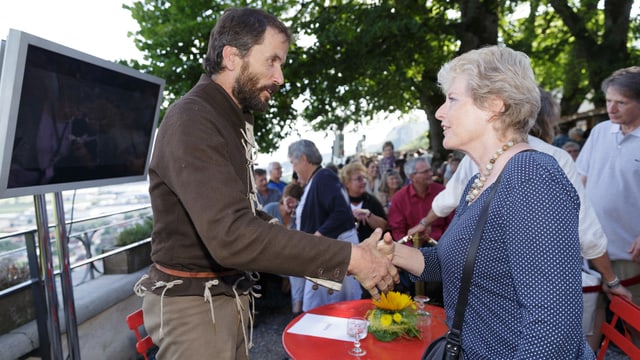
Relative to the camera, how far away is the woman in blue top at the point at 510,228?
1.23 m

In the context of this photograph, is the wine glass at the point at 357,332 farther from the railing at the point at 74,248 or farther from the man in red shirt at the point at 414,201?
the man in red shirt at the point at 414,201

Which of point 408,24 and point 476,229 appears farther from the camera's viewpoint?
point 408,24

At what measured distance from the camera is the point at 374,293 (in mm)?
2014

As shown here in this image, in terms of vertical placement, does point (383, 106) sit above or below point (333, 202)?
above

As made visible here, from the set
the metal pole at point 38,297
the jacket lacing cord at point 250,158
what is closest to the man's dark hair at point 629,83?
the jacket lacing cord at point 250,158

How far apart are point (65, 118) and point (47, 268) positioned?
2.94 ft

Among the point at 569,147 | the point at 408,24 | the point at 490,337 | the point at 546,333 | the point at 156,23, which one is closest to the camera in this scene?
the point at 546,333

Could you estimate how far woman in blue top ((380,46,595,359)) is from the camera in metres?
1.23

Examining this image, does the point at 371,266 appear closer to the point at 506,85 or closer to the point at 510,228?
the point at 510,228

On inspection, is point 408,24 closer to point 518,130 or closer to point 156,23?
point 156,23

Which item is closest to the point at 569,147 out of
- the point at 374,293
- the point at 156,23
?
the point at 374,293

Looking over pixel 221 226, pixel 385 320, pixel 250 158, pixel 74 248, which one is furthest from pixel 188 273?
pixel 74 248

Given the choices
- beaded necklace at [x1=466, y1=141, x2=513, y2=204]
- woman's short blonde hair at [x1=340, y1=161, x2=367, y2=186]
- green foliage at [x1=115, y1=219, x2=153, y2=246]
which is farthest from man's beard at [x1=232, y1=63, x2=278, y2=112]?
green foliage at [x1=115, y1=219, x2=153, y2=246]

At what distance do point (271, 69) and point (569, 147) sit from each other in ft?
24.9
